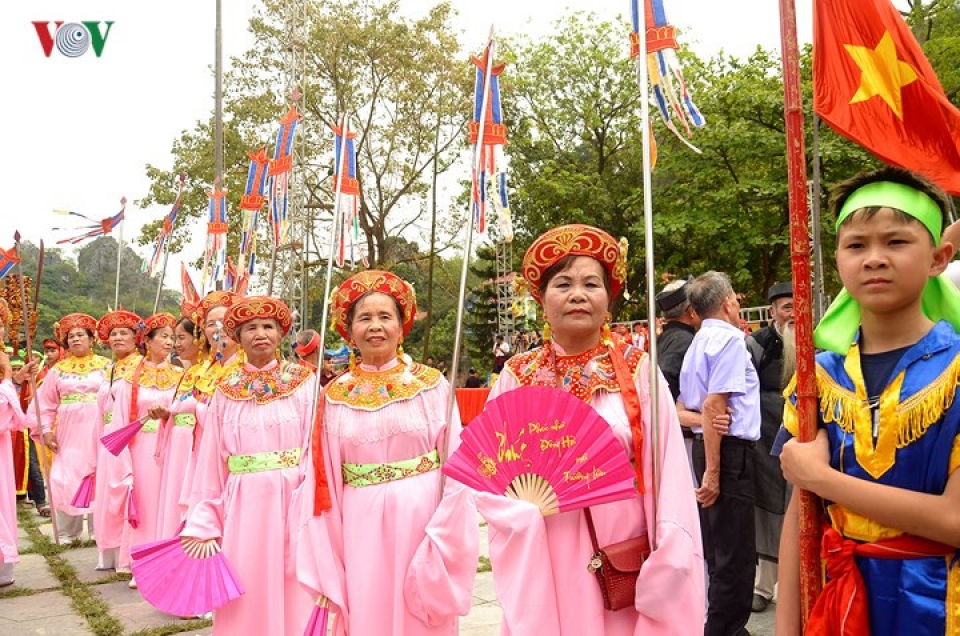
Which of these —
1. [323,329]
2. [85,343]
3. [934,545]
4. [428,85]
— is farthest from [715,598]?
[428,85]

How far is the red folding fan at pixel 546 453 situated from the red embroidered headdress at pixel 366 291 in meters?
1.29

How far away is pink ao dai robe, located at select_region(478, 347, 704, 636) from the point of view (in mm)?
2639

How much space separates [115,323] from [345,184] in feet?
12.5

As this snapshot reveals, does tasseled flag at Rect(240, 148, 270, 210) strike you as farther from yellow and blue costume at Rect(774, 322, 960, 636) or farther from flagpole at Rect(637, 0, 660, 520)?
yellow and blue costume at Rect(774, 322, 960, 636)

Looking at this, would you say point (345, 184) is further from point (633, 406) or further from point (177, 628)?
point (633, 406)

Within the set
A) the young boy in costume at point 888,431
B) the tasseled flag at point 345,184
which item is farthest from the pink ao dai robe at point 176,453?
the young boy in costume at point 888,431

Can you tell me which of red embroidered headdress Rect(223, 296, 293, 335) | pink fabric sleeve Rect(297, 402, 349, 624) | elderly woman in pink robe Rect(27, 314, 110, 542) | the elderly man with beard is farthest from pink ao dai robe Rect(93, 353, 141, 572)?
the elderly man with beard

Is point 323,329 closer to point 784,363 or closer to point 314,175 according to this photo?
point 784,363

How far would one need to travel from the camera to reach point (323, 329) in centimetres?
429

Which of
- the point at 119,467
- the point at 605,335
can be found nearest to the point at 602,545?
the point at 605,335

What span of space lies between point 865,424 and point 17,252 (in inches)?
381

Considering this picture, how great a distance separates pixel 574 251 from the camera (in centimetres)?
301

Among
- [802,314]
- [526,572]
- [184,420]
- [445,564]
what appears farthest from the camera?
Result: [184,420]

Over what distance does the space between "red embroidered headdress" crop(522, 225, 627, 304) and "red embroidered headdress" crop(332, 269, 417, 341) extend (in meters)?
1.05
